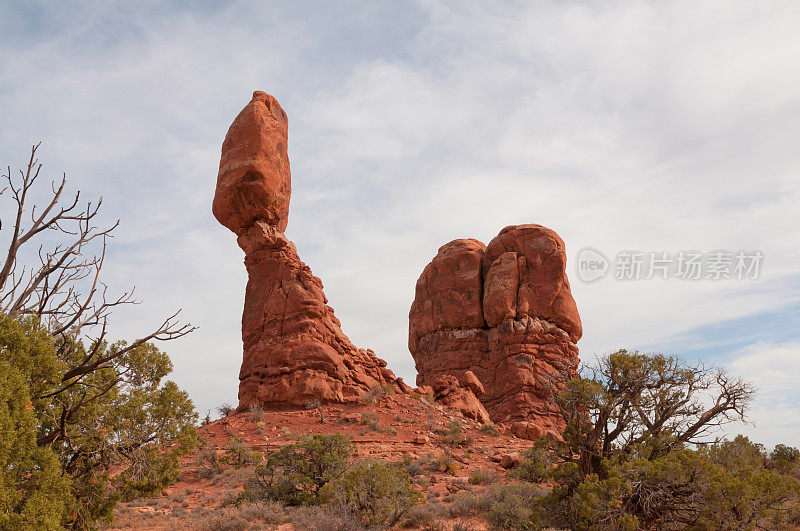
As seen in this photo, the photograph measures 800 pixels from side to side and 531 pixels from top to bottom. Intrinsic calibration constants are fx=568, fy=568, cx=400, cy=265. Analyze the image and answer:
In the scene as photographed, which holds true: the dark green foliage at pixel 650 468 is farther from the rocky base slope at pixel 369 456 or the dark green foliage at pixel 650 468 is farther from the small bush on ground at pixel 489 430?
the small bush on ground at pixel 489 430

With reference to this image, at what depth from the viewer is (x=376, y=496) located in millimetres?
11984

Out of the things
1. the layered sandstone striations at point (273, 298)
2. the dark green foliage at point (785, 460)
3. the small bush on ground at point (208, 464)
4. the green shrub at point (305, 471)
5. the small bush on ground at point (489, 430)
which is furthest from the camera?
the small bush on ground at point (489, 430)

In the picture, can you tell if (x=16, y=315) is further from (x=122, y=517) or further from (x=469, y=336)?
(x=469, y=336)

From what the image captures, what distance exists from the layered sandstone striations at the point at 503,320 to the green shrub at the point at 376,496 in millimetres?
20653

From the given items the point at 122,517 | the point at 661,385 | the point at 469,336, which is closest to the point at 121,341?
the point at 122,517

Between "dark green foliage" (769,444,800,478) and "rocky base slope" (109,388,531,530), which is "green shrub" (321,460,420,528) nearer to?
"rocky base slope" (109,388,531,530)

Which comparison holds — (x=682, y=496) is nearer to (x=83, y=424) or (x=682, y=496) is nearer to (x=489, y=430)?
(x=83, y=424)

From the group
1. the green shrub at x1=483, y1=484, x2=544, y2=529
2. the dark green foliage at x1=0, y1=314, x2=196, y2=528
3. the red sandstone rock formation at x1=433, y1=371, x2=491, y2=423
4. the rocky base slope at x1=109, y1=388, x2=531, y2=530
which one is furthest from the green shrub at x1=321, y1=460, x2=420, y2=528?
the red sandstone rock formation at x1=433, y1=371, x2=491, y2=423

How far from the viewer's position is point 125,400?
32.4 feet

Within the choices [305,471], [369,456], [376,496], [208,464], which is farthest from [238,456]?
[376,496]

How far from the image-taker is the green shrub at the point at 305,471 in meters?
14.3

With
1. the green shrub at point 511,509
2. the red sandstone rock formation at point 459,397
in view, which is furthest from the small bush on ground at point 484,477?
the red sandstone rock formation at point 459,397

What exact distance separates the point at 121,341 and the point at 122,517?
5406 millimetres

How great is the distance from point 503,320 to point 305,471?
23194 millimetres
